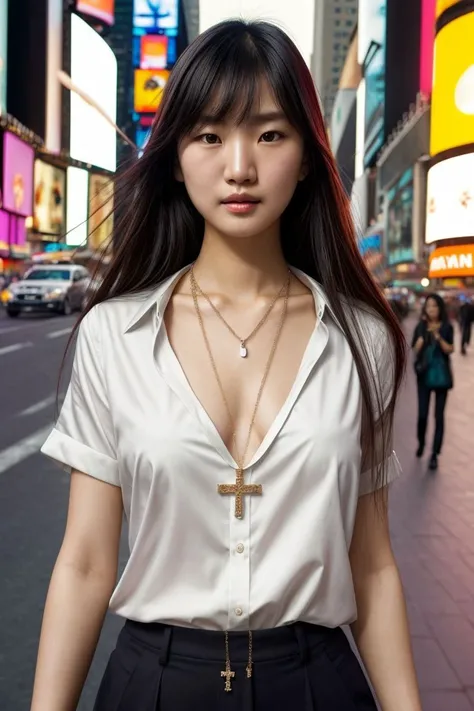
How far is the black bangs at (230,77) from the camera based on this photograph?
1.45 m

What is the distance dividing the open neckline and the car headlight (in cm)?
2483

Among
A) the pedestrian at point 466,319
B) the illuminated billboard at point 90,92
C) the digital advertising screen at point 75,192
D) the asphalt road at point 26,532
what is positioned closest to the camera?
the asphalt road at point 26,532

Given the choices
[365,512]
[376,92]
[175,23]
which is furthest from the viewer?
[175,23]

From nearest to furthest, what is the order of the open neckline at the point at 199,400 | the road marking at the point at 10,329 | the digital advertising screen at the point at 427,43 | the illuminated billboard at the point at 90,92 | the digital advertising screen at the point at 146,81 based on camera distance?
1. the open neckline at the point at 199,400
2. the road marking at the point at 10,329
3. the digital advertising screen at the point at 427,43
4. the illuminated billboard at the point at 90,92
5. the digital advertising screen at the point at 146,81

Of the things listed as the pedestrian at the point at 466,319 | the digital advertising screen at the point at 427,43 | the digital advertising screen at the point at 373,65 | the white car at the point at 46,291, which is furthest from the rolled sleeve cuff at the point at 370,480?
the digital advertising screen at the point at 373,65

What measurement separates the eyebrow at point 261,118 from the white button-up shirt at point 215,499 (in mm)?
397

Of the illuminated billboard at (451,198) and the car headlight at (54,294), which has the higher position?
the illuminated billboard at (451,198)

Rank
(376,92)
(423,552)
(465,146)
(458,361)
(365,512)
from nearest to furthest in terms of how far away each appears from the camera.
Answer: (365,512) → (423,552) → (458,361) → (465,146) → (376,92)

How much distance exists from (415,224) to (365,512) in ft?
219

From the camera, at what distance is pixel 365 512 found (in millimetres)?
1575

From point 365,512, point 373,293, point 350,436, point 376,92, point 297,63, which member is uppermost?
point 376,92

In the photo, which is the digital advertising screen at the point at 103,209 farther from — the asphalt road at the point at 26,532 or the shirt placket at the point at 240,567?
the asphalt road at the point at 26,532

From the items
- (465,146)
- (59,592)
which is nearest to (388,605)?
(59,592)

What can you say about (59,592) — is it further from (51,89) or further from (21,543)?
(51,89)
